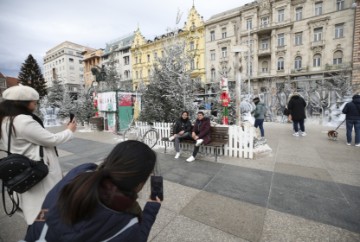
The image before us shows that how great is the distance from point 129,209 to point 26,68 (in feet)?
181

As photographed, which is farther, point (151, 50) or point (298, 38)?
point (151, 50)

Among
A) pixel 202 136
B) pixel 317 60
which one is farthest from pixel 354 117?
pixel 317 60

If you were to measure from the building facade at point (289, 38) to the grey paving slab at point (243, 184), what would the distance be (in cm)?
1901

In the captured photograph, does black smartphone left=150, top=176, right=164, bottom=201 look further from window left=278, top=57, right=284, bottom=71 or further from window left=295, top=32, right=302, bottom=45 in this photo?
window left=295, top=32, right=302, bottom=45

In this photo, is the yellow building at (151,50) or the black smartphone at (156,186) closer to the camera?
the black smartphone at (156,186)

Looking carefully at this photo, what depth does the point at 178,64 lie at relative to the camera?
7.38 m

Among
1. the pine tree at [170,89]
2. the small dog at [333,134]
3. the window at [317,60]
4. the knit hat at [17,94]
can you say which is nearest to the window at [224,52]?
the window at [317,60]

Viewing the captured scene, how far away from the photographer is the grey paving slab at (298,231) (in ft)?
7.83

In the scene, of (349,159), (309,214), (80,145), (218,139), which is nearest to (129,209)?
(309,214)

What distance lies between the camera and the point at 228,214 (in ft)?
9.47

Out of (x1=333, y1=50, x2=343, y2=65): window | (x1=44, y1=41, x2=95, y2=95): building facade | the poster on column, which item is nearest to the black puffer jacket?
the poster on column

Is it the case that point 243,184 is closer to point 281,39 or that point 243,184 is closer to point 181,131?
point 181,131

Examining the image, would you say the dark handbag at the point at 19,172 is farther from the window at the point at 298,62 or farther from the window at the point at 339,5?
the window at the point at 339,5

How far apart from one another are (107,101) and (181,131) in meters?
Result: 6.54
